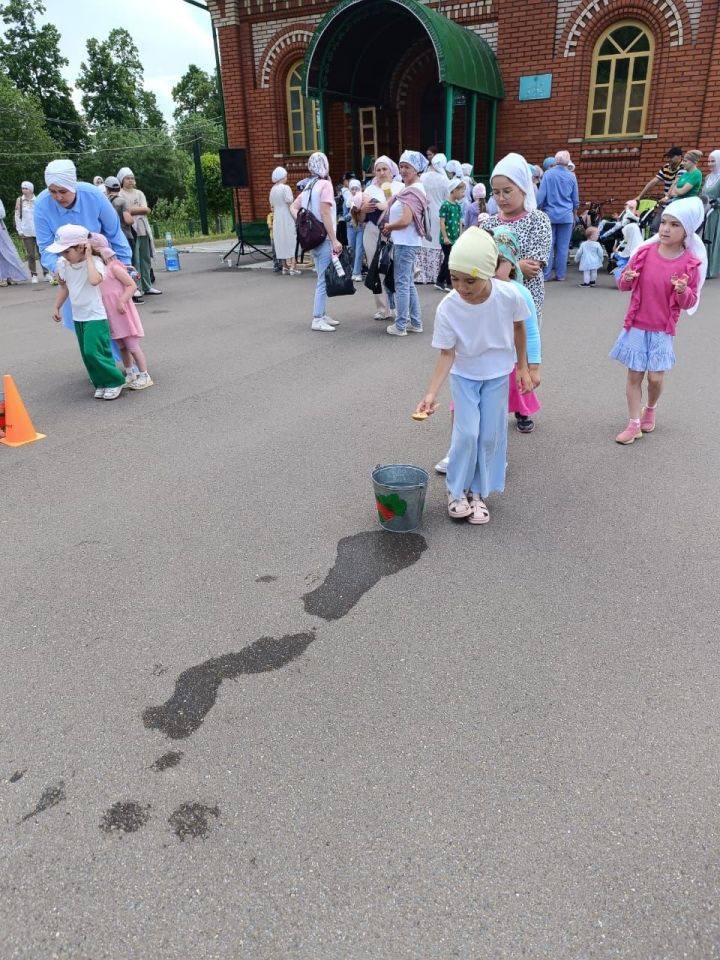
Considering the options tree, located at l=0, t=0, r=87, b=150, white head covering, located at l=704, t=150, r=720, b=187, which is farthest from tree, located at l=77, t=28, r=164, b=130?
white head covering, located at l=704, t=150, r=720, b=187

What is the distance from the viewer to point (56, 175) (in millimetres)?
6191

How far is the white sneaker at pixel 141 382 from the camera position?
6938mm

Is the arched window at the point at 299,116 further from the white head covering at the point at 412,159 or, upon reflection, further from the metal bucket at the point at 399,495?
the metal bucket at the point at 399,495

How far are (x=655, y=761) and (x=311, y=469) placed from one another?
10.0 ft

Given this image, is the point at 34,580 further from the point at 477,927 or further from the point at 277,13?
the point at 277,13

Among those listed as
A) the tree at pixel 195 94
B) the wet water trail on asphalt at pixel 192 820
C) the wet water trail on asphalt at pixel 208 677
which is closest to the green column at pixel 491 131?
the wet water trail on asphalt at pixel 208 677

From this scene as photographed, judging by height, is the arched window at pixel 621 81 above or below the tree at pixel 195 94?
below

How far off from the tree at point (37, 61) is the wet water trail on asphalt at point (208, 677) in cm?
6370

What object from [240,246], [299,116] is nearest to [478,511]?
[240,246]

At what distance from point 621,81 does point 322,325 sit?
10094mm

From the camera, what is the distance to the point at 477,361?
3805mm

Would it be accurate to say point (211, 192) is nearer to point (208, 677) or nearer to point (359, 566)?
point (359, 566)

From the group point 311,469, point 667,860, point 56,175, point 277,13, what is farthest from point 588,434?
point 277,13

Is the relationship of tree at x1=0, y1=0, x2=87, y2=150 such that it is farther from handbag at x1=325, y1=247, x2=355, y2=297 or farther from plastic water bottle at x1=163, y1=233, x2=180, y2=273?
handbag at x1=325, y1=247, x2=355, y2=297
